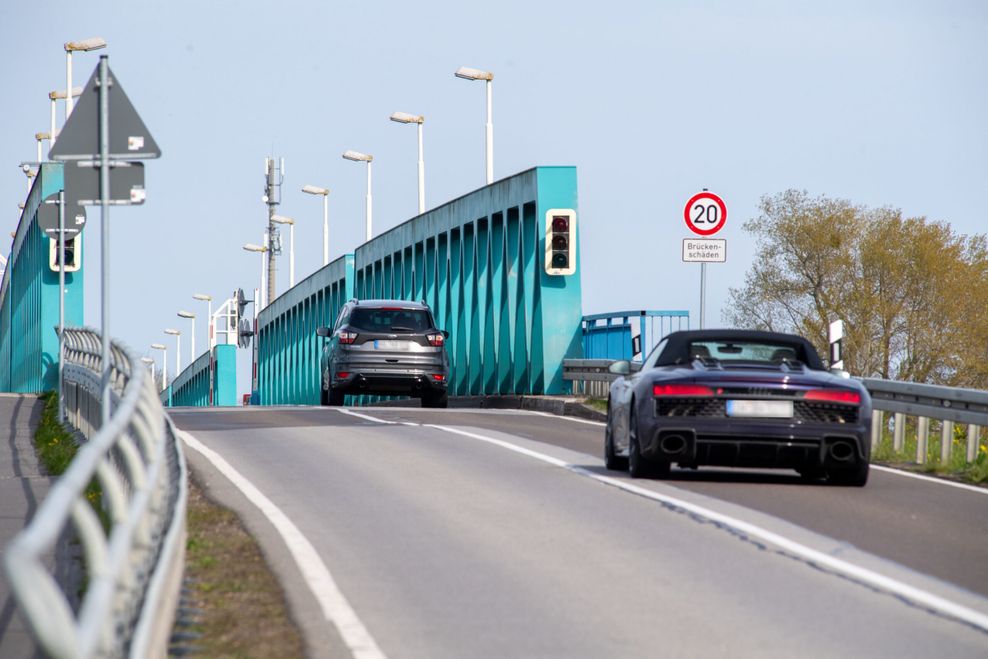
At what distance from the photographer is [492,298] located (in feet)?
109

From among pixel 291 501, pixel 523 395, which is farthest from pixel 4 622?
pixel 523 395

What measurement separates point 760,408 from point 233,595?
5.57 m

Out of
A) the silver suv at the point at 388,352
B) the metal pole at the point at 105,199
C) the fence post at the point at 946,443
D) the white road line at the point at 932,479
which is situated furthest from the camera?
the silver suv at the point at 388,352

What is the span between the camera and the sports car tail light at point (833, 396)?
1294 cm

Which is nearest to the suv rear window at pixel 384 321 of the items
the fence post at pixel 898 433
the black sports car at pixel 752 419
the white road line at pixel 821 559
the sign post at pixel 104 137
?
the fence post at pixel 898 433

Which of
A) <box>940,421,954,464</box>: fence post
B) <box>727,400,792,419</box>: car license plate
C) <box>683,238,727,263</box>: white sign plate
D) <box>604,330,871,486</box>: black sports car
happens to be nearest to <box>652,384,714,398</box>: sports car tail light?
<box>604,330,871,486</box>: black sports car

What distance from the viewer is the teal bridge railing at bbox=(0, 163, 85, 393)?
3797 centimetres

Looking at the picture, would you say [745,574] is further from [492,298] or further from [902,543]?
[492,298]

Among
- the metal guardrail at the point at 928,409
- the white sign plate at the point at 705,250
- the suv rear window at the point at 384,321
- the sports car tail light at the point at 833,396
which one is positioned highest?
the white sign plate at the point at 705,250

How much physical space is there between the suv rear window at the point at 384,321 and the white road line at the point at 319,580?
1571cm

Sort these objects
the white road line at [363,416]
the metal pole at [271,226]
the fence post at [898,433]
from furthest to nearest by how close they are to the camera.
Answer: the metal pole at [271,226] → the white road line at [363,416] → the fence post at [898,433]

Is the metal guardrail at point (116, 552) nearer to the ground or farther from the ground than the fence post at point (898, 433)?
farther from the ground

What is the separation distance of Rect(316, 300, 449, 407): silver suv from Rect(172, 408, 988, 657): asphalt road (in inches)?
514

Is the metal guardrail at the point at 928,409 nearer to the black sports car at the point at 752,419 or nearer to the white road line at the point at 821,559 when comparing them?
the black sports car at the point at 752,419
